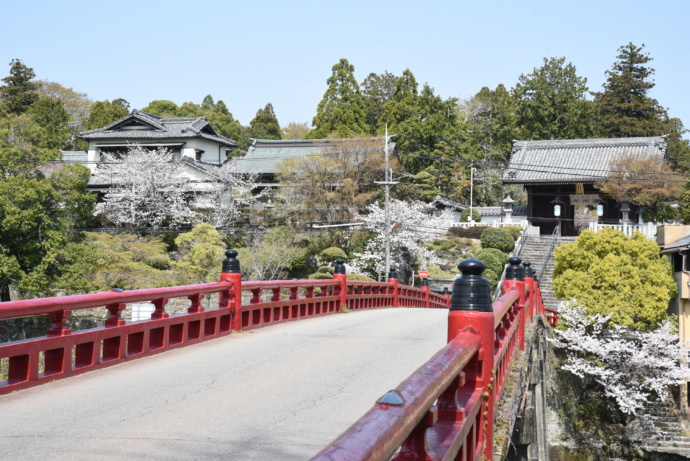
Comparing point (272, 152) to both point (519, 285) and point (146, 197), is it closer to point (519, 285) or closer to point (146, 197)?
point (146, 197)

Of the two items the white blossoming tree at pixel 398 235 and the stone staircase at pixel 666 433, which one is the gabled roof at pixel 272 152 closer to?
the white blossoming tree at pixel 398 235

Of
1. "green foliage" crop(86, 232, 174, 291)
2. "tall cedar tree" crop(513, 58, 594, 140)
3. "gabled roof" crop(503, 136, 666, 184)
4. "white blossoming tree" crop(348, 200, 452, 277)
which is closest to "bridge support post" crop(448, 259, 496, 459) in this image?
"green foliage" crop(86, 232, 174, 291)

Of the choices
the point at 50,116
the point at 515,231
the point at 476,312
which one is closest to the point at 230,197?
the point at 515,231

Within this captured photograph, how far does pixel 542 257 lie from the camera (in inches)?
1730

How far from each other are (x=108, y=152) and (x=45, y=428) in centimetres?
5344

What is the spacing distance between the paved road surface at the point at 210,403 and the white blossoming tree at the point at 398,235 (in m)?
31.8

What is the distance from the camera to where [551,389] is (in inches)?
1077

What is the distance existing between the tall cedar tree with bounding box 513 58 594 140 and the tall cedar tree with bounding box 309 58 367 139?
15348mm

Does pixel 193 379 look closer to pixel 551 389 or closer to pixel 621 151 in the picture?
pixel 551 389

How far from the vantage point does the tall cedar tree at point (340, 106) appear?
6625 centimetres

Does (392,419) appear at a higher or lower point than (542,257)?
lower

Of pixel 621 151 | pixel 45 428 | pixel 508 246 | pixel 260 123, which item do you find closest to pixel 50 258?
pixel 45 428

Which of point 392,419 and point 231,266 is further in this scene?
point 231,266

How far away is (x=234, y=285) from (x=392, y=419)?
9945 millimetres
